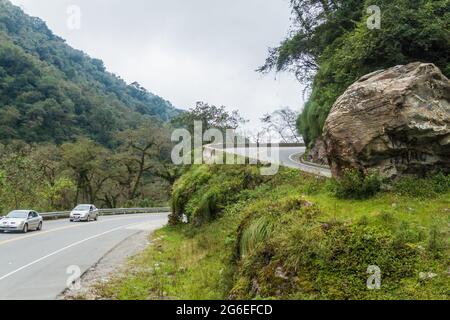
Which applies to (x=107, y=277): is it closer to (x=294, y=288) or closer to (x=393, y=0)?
(x=294, y=288)

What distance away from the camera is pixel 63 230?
1086 inches

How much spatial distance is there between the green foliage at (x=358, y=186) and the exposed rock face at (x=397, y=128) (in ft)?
2.15

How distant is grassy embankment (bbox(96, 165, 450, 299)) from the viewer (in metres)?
→ 7.85

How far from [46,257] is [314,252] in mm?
12167

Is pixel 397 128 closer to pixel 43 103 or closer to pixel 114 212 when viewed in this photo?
pixel 114 212

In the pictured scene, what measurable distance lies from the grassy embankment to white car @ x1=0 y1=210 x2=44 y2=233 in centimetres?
1067

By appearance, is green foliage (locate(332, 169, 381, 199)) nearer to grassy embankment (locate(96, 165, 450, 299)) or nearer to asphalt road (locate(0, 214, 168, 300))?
grassy embankment (locate(96, 165, 450, 299))

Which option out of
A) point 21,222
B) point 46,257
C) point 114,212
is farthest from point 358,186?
point 114,212

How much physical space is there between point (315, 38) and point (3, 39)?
77.3m

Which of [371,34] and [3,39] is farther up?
[3,39]

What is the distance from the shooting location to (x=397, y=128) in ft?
42.2

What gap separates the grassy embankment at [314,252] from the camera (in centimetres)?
785
